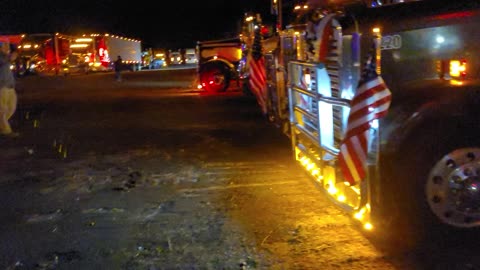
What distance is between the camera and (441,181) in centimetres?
522

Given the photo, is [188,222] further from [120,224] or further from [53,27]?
[53,27]

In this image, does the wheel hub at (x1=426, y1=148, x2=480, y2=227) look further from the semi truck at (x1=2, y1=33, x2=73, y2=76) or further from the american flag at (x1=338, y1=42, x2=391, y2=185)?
the semi truck at (x1=2, y1=33, x2=73, y2=76)

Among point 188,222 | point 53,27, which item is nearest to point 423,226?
point 188,222

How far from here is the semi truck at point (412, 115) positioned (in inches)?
200

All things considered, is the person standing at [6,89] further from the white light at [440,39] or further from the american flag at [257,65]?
the white light at [440,39]

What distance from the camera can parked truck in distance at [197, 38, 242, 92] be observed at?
2402 cm

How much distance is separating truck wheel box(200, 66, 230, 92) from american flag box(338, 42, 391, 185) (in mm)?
18830

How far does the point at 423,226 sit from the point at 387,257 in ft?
1.30

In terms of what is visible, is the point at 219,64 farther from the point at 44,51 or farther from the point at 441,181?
the point at 44,51

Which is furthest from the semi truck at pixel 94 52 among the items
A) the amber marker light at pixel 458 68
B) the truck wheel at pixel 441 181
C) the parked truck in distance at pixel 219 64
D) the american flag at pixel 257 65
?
the amber marker light at pixel 458 68

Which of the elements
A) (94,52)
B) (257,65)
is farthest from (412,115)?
(94,52)

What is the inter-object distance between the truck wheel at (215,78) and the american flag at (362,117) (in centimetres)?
1883

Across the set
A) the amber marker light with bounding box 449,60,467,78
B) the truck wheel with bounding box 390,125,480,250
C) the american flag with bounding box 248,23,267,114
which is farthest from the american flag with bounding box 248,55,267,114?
the amber marker light with bounding box 449,60,467,78

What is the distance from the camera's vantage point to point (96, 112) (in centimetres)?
1812
